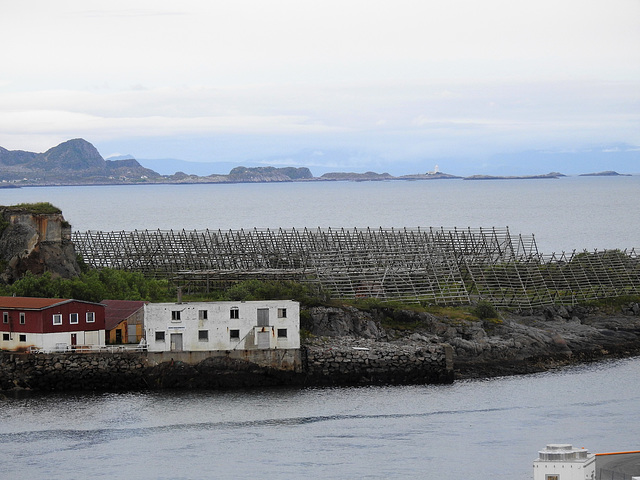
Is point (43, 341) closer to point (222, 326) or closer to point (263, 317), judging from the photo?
point (222, 326)

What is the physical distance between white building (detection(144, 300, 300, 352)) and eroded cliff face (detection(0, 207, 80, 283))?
44.1 feet

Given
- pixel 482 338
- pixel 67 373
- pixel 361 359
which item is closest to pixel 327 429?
pixel 361 359

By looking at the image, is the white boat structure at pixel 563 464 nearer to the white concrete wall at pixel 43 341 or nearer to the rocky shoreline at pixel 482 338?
the rocky shoreline at pixel 482 338

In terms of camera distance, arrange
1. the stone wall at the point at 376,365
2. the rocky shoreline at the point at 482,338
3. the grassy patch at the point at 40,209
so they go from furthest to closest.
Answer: the grassy patch at the point at 40,209
the rocky shoreline at the point at 482,338
the stone wall at the point at 376,365

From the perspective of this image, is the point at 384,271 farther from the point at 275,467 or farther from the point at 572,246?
the point at 572,246

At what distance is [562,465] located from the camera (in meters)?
30.2

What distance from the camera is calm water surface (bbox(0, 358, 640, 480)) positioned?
40.5m

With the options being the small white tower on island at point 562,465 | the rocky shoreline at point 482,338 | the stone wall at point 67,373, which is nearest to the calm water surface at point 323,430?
the stone wall at point 67,373

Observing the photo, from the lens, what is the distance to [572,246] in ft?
431

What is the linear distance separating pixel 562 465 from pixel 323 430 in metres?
15.8

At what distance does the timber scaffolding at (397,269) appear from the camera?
6462 centimetres

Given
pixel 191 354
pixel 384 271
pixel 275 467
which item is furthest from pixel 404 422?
pixel 384 271

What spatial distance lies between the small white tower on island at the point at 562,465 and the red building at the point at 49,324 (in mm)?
27555

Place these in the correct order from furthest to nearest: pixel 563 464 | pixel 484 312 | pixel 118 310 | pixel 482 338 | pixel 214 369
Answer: pixel 484 312 → pixel 482 338 → pixel 118 310 → pixel 214 369 → pixel 563 464
